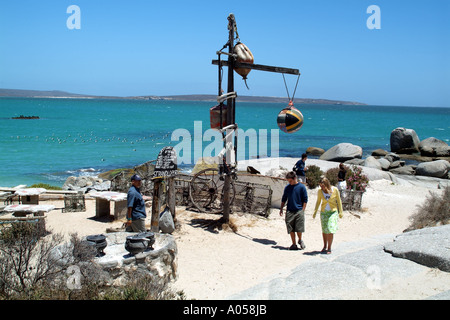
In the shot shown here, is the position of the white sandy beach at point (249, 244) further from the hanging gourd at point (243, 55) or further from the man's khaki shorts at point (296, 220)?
the hanging gourd at point (243, 55)

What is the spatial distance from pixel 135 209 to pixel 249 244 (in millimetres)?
3011

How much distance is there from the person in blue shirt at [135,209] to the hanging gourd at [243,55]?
4298mm

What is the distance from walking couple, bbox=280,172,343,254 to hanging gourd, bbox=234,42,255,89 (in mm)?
3355

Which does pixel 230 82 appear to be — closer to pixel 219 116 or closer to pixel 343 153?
pixel 219 116

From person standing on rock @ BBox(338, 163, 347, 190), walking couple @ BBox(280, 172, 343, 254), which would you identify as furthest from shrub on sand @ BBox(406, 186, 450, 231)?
person standing on rock @ BBox(338, 163, 347, 190)

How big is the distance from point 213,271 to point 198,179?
4.88 meters

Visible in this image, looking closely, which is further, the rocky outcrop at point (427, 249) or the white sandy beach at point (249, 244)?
the rocky outcrop at point (427, 249)

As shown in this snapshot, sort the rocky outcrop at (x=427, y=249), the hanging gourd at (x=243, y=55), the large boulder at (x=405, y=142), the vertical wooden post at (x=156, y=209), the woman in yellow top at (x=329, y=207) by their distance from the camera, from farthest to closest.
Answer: the large boulder at (x=405, y=142)
the hanging gourd at (x=243, y=55)
the vertical wooden post at (x=156, y=209)
the woman in yellow top at (x=329, y=207)
the rocky outcrop at (x=427, y=249)

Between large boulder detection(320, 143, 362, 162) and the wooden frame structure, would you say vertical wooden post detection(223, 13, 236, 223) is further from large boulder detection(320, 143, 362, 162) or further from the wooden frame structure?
large boulder detection(320, 143, 362, 162)

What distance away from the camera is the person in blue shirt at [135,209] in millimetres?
8562

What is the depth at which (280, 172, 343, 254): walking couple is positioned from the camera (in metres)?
8.72

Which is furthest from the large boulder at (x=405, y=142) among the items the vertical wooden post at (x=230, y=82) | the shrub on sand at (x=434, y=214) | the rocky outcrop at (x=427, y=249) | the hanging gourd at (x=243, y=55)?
the rocky outcrop at (x=427, y=249)
